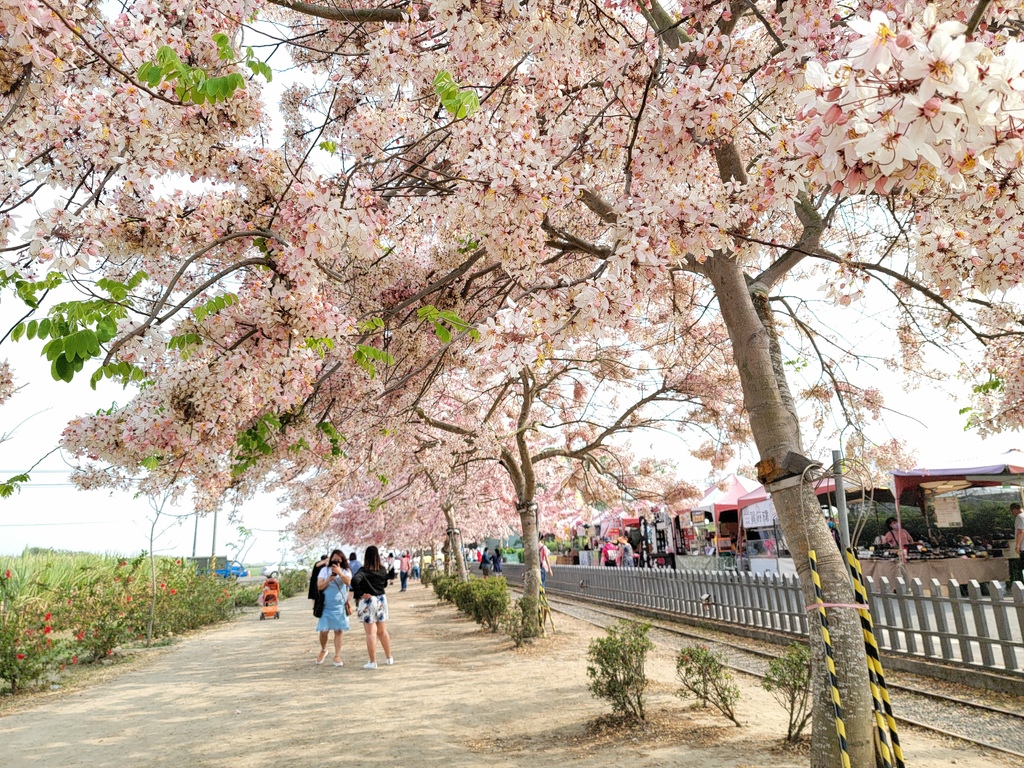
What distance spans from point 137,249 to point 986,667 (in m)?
8.23

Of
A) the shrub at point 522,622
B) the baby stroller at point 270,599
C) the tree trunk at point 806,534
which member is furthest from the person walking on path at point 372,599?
the baby stroller at point 270,599

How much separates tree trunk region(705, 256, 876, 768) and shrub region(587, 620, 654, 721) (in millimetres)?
1853

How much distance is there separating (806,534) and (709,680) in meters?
2.31

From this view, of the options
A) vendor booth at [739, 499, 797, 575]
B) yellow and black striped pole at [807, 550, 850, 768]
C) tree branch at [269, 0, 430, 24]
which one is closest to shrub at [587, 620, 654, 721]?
yellow and black striped pole at [807, 550, 850, 768]

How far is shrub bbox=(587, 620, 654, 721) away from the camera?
534 cm

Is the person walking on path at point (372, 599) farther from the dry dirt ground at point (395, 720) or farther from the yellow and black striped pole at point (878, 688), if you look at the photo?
the yellow and black striped pole at point (878, 688)

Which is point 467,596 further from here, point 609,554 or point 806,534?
point 609,554

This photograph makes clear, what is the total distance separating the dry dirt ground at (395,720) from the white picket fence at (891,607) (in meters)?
1.98

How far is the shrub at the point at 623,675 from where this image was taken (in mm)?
5344

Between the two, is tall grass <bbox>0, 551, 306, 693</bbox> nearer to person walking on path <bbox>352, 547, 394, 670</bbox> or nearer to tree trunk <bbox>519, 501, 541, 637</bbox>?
person walking on path <bbox>352, 547, 394, 670</bbox>

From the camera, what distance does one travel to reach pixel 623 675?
539 cm

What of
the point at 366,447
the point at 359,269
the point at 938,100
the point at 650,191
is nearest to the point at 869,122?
the point at 938,100

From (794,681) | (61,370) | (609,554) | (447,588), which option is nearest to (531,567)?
(794,681)

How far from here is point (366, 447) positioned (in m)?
9.71
